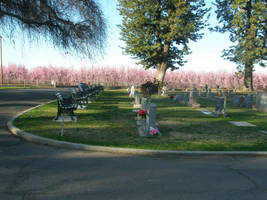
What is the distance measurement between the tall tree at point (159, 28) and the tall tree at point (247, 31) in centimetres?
524

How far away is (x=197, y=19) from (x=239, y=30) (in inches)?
308

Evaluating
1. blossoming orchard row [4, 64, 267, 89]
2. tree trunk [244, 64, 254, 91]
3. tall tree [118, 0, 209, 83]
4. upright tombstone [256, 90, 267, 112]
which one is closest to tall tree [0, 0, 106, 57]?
upright tombstone [256, 90, 267, 112]

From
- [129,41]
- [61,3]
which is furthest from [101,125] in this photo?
[129,41]

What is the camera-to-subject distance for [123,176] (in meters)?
4.60

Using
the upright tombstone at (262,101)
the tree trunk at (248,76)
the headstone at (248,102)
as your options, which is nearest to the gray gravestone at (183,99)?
the headstone at (248,102)

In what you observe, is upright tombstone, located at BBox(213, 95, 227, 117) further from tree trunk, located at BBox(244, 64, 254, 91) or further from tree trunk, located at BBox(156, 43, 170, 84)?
tree trunk, located at BBox(244, 64, 254, 91)

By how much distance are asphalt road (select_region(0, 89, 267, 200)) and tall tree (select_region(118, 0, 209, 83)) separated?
2890cm

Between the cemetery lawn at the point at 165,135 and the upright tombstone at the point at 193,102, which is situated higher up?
the upright tombstone at the point at 193,102

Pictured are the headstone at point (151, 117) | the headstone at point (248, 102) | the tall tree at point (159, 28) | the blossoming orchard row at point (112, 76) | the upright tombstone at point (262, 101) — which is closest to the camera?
the headstone at point (151, 117)

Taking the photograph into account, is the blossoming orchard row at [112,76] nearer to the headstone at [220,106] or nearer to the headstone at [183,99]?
the headstone at [183,99]

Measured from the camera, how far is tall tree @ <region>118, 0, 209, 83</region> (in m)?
34.5

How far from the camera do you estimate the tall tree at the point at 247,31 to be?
3631 cm

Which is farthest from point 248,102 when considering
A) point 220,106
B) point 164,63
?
point 164,63

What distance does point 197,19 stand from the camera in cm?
3688
